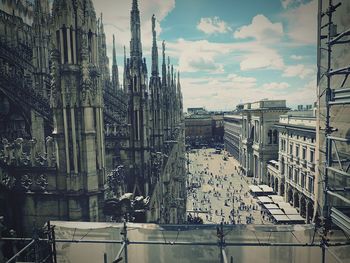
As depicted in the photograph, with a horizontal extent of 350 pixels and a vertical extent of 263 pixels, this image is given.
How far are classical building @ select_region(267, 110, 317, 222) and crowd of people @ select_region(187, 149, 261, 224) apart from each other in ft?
19.7

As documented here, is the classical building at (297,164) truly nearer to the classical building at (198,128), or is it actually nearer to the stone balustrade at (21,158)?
the stone balustrade at (21,158)

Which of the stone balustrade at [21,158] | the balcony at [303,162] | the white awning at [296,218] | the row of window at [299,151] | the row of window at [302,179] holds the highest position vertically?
the stone balustrade at [21,158]

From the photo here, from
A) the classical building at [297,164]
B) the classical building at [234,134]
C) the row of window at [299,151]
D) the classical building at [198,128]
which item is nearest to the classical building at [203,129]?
the classical building at [198,128]

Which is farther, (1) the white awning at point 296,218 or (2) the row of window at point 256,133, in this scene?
(2) the row of window at point 256,133

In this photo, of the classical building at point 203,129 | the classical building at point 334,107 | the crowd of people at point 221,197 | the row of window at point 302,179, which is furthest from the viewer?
the classical building at point 203,129

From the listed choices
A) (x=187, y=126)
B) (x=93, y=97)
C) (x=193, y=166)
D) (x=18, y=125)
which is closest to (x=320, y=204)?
(x=93, y=97)

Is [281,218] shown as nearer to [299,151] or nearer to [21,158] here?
[299,151]

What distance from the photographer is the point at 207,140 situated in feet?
422

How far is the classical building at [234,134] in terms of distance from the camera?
264 ft

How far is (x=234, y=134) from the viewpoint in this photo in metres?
86.4

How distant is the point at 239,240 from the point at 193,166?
6568cm

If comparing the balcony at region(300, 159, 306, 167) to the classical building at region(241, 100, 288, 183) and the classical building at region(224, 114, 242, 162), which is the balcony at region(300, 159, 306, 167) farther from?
the classical building at region(224, 114, 242, 162)

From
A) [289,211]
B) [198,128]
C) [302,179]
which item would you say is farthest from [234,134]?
[289,211]

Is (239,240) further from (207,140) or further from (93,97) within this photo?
(207,140)
